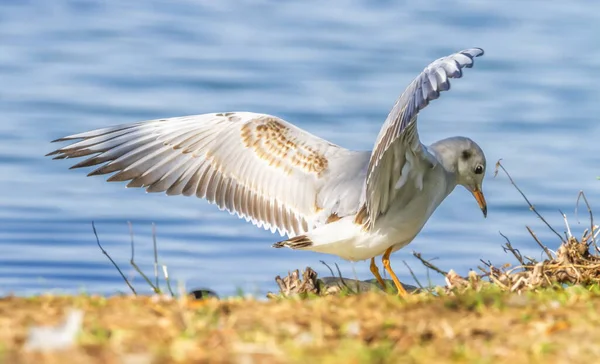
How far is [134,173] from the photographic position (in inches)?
356

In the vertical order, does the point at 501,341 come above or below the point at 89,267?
above

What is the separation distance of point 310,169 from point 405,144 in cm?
116

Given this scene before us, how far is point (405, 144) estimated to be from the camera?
7453mm

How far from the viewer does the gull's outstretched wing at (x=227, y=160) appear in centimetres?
855

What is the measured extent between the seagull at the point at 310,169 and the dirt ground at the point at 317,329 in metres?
1.48

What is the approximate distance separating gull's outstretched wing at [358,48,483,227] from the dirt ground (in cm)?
121

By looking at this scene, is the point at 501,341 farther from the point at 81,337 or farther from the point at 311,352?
the point at 81,337

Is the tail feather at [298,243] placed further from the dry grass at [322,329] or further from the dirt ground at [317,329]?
the dirt ground at [317,329]

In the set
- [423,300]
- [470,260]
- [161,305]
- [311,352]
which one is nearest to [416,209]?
[423,300]

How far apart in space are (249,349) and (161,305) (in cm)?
120

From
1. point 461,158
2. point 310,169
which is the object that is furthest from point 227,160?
point 461,158

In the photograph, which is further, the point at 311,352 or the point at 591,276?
the point at 591,276

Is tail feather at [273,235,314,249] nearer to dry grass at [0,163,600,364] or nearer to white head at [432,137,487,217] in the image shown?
white head at [432,137,487,217]

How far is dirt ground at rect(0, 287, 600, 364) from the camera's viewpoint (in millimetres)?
4316
